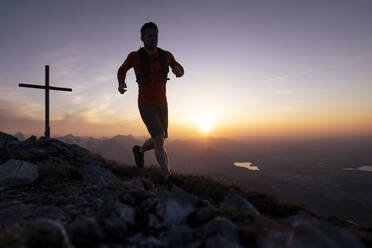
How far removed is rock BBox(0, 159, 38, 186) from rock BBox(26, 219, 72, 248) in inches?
164

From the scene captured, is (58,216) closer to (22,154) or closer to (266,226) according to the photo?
(266,226)

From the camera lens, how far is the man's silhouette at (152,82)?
17.6 ft

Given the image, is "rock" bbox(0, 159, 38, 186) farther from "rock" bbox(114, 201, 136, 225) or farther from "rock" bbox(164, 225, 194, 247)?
"rock" bbox(164, 225, 194, 247)

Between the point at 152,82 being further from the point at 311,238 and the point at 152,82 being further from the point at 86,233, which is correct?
the point at 311,238

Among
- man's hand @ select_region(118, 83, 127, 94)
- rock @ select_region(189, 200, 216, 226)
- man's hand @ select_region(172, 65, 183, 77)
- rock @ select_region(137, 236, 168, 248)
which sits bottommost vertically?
rock @ select_region(137, 236, 168, 248)

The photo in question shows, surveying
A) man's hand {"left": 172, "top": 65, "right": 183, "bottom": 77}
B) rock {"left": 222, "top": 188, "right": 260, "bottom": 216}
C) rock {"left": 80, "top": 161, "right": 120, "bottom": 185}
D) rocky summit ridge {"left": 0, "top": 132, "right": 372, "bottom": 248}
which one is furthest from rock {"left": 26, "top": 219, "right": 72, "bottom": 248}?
rock {"left": 80, "top": 161, "right": 120, "bottom": 185}

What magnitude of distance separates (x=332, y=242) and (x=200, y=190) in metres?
5.03

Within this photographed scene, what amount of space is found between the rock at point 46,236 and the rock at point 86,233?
27 cm

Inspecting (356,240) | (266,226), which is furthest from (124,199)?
(356,240)

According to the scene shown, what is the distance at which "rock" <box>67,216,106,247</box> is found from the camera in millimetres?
2141

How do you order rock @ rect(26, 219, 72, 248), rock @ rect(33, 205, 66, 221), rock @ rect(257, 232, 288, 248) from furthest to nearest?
rock @ rect(33, 205, 66, 221), rock @ rect(257, 232, 288, 248), rock @ rect(26, 219, 72, 248)

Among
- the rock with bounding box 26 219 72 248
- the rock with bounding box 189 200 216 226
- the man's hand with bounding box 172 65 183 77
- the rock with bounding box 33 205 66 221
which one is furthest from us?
the man's hand with bounding box 172 65 183 77

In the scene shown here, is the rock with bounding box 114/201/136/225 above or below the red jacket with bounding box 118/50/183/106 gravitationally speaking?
below

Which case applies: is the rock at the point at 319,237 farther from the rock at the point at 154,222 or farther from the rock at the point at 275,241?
the rock at the point at 154,222
